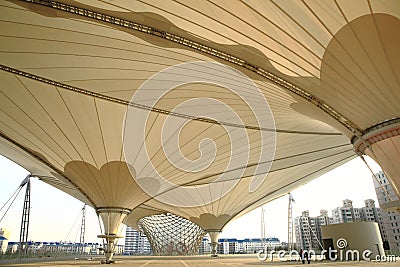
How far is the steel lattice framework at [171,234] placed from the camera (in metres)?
74.4

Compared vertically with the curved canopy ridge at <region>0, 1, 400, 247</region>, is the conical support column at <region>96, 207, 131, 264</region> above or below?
below

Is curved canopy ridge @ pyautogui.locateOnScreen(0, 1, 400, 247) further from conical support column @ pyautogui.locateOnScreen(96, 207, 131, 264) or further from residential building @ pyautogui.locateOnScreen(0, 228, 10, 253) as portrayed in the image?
residential building @ pyautogui.locateOnScreen(0, 228, 10, 253)

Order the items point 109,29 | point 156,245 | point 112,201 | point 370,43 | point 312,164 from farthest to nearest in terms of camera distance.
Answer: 1. point 156,245
2. point 312,164
3. point 112,201
4. point 109,29
5. point 370,43

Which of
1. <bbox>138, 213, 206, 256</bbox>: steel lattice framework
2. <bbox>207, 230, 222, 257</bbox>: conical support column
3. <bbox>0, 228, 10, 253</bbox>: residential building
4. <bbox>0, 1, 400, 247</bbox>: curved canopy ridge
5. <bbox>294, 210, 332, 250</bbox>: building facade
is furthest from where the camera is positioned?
<bbox>0, 228, 10, 253</bbox>: residential building

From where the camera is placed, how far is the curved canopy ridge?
28.9ft

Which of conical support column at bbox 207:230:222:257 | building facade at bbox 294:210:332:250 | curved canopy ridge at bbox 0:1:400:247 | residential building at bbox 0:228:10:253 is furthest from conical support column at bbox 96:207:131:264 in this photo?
residential building at bbox 0:228:10:253

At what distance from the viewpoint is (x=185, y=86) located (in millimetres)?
14961

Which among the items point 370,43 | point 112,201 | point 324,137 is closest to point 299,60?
point 370,43

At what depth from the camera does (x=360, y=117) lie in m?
11.1

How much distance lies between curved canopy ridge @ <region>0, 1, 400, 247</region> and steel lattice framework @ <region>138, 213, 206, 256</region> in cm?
5093

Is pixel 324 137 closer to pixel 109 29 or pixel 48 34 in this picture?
pixel 109 29

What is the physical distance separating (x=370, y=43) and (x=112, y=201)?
21518mm

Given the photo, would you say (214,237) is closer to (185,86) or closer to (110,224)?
(110,224)

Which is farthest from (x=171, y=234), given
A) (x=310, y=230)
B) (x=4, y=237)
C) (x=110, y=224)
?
(x=4, y=237)
